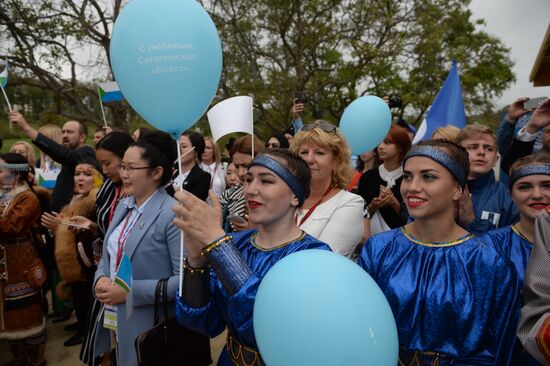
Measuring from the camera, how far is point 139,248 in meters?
2.42

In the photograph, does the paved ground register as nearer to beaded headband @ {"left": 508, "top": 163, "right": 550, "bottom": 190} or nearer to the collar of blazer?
the collar of blazer

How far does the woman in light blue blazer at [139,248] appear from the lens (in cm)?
236

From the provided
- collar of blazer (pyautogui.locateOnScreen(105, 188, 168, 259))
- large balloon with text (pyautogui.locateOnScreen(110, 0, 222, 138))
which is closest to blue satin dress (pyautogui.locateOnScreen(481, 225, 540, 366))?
large balloon with text (pyautogui.locateOnScreen(110, 0, 222, 138))

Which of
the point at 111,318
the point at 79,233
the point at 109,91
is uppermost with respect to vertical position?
the point at 109,91

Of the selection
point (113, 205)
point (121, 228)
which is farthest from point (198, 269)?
point (113, 205)

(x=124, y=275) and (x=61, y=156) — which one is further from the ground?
(x=61, y=156)

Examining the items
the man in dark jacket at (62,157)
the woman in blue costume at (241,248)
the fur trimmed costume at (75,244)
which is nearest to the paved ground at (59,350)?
the man in dark jacket at (62,157)

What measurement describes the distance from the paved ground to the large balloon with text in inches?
110

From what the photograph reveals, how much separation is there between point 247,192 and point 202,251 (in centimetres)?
37

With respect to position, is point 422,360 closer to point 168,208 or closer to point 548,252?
point 548,252

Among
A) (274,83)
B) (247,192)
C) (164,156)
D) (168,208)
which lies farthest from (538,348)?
(274,83)

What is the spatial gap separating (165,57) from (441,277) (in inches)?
61.5

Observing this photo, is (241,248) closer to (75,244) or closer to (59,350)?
(75,244)

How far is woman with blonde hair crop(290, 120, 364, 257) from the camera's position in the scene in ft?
7.45
